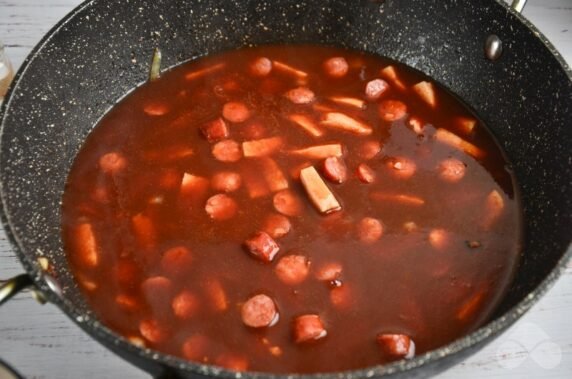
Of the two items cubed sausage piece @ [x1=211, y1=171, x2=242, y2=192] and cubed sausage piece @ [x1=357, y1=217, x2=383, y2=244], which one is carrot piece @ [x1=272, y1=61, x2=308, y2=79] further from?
cubed sausage piece @ [x1=357, y1=217, x2=383, y2=244]

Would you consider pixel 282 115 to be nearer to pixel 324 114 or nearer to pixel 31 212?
pixel 324 114

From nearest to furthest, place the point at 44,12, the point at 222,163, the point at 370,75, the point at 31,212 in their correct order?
the point at 31,212 → the point at 222,163 → the point at 370,75 → the point at 44,12

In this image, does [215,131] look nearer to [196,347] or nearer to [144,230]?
[144,230]

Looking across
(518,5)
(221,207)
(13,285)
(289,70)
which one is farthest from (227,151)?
(518,5)

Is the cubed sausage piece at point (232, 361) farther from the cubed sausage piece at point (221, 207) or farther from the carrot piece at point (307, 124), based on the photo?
the carrot piece at point (307, 124)

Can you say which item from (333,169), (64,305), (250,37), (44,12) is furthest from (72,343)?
(44,12)

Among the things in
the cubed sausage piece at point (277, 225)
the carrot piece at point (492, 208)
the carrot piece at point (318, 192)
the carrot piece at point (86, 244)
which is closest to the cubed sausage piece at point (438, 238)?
the carrot piece at point (492, 208)
